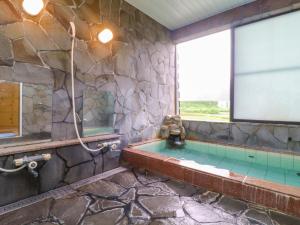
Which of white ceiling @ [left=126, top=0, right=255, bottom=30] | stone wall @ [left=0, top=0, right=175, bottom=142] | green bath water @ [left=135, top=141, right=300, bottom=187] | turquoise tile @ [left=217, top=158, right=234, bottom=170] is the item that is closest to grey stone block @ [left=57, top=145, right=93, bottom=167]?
stone wall @ [left=0, top=0, right=175, bottom=142]

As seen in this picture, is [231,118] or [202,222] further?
[231,118]

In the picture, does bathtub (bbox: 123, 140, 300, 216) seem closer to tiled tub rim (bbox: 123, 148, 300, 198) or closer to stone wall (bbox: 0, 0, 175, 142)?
tiled tub rim (bbox: 123, 148, 300, 198)

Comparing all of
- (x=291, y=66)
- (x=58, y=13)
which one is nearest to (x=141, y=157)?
(x=58, y=13)

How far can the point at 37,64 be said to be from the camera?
1.88 meters

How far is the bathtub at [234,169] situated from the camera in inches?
61.7

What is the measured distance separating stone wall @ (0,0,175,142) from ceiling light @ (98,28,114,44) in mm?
83

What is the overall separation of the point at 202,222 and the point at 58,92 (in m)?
2.00

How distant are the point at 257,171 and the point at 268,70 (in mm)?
1738

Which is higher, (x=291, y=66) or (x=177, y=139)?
(x=291, y=66)

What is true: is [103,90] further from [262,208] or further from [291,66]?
[291,66]

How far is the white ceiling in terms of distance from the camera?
2.96 m

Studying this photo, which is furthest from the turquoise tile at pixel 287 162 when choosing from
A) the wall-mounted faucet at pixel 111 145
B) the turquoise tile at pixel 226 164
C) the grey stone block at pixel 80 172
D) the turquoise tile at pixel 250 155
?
the grey stone block at pixel 80 172

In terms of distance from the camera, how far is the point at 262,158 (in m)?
2.86

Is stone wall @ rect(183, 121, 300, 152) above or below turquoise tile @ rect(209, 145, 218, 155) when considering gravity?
above
